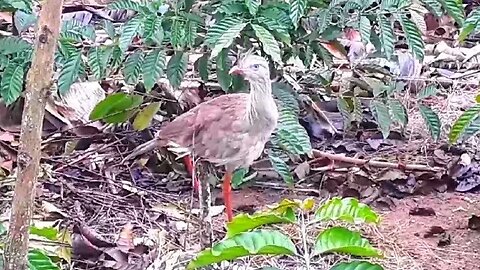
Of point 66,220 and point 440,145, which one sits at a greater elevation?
point 66,220

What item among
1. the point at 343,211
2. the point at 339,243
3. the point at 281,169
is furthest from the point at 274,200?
the point at 339,243

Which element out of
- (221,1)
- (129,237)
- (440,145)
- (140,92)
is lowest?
(440,145)

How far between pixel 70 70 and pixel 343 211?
2.08 m

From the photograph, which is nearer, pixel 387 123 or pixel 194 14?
pixel 194 14

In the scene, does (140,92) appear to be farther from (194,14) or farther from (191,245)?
(191,245)

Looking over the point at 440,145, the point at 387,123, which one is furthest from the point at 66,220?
the point at 440,145

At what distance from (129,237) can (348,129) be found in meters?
1.52

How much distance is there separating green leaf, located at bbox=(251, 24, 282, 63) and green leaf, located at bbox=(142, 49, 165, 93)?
46 centimetres

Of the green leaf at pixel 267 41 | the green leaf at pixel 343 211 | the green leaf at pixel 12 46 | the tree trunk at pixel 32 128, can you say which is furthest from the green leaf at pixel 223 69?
the tree trunk at pixel 32 128

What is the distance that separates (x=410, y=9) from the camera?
3.45 m

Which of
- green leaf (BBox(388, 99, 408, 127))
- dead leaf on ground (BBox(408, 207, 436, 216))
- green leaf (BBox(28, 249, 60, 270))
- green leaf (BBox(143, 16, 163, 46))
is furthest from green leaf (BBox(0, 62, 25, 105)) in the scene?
green leaf (BBox(28, 249, 60, 270))

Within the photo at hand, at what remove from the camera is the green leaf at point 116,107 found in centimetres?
367

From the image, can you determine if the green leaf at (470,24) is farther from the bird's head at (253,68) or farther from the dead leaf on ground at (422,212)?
the dead leaf on ground at (422,212)

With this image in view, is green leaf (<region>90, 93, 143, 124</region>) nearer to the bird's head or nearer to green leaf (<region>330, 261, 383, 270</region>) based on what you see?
the bird's head
